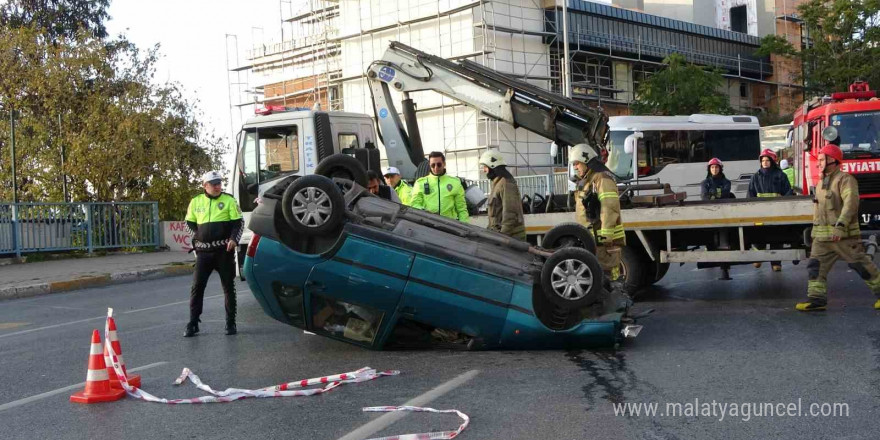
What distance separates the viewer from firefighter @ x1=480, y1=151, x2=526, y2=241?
9.16 meters

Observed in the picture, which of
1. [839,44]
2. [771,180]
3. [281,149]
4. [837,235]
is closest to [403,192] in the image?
[281,149]

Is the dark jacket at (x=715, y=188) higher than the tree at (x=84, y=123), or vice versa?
the tree at (x=84, y=123)

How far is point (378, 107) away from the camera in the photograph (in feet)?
47.7

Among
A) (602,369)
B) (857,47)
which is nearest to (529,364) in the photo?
(602,369)

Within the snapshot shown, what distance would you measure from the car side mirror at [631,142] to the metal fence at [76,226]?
12.6 meters

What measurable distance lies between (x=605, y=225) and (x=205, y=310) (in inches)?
225

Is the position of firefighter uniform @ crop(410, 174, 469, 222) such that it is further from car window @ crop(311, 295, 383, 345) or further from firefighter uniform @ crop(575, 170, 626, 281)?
car window @ crop(311, 295, 383, 345)

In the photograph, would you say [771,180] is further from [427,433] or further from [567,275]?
[427,433]

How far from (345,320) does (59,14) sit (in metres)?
36.7

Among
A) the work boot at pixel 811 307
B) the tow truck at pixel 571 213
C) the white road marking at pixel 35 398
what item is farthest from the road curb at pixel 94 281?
the work boot at pixel 811 307

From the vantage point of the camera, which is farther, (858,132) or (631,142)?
(631,142)

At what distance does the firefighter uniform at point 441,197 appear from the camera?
9.78 metres

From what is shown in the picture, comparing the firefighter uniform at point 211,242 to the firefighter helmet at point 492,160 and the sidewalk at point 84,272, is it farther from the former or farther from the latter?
the sidewalk at point 84,272

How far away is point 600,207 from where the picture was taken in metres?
8.84
